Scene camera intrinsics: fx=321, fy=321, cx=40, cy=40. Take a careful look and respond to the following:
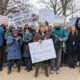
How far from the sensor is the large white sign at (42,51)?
1153cm

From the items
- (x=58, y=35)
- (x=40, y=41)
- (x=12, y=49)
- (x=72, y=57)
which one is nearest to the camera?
(x=40, y=41)

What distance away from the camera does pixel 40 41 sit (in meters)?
11.5

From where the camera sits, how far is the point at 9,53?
12102mm

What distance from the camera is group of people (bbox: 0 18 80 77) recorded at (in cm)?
1176

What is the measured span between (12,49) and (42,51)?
3.99ft

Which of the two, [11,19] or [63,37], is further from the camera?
[11,19]

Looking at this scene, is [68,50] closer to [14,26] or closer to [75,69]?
[75,69]

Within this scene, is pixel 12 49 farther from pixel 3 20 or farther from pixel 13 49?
pixel 3 20

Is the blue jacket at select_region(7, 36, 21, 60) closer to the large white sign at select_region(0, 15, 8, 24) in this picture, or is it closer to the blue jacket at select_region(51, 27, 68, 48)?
the blue jacket at select_region(51, 27, 68, 48)

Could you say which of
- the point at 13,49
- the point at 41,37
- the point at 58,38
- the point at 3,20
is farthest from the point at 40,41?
the point at 3,20

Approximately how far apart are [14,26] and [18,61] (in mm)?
1458

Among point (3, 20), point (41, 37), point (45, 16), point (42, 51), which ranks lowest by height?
point (42, 51)

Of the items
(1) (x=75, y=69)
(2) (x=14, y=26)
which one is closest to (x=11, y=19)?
(2) (x=14, y=26)

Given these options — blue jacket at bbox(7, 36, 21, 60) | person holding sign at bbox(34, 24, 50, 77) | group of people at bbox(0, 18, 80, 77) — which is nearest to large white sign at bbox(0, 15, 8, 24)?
group of people at bbox(0, 18, 80, 77)
